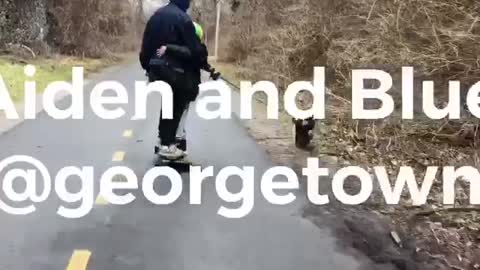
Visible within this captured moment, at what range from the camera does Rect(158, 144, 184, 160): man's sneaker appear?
9.23 m

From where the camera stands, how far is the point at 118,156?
1002cm

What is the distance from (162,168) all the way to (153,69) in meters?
1.24

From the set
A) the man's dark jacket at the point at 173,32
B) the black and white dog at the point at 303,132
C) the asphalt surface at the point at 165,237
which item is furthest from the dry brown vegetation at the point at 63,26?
the asphalt surface at the point at 165,237

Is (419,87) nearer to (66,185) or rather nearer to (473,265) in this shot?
(473,265)

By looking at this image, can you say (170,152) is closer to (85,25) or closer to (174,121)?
(174,121)

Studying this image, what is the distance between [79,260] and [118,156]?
14.9 ft

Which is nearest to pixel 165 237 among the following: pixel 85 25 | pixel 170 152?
pixel 170 152

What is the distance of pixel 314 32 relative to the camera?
51.3 feet

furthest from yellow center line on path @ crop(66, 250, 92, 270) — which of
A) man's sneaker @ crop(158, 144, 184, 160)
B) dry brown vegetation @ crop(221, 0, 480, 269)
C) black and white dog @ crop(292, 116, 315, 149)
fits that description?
black and white dog @ crop(292, 116, 315, 149)

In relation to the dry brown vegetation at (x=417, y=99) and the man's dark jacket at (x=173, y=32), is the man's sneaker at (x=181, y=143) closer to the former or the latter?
the man's dark jacket at (x=173, y=32)

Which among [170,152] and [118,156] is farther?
[118,156]

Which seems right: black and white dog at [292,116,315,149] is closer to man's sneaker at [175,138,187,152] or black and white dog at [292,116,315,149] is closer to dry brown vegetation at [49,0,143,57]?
man's sneaker at [175,138,187,152]

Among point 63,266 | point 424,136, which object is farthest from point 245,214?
point 424,136

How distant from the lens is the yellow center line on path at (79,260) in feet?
17.6
